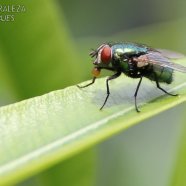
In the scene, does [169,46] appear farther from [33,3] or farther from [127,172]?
[33,3]

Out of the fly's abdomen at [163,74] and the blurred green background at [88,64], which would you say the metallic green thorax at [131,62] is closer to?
the fly's abdomen at [163,74]

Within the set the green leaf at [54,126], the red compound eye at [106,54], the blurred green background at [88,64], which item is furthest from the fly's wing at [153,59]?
the green leaf at [54,126]

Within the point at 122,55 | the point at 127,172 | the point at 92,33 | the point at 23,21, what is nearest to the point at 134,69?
the point at 122,55

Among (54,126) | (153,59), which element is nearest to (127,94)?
(153,59)

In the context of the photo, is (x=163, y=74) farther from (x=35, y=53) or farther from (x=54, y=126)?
(x=54, y=126)

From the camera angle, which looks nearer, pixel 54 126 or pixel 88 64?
pixel 54 126

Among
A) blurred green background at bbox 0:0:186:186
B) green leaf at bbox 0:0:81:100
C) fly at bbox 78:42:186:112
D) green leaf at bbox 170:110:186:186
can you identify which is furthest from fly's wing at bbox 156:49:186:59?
green leaf at bbox 170:110:186:186

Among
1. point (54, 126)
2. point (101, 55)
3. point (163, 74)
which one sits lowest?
point (163, 74)
